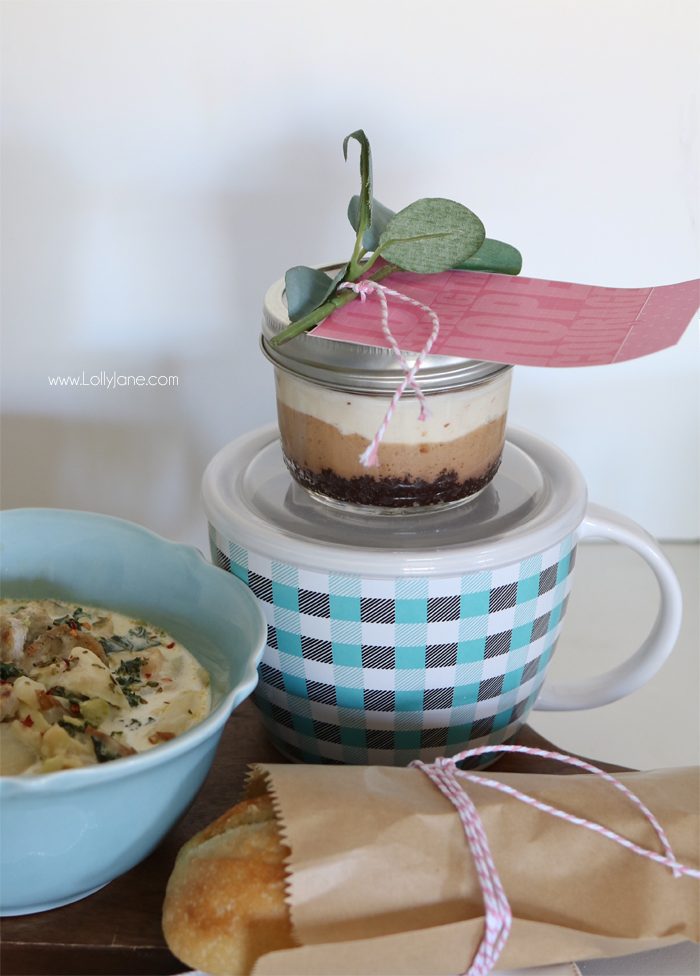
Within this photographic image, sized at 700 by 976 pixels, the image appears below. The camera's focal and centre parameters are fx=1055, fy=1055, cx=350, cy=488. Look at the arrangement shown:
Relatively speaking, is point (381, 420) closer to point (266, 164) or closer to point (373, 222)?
point (373, 222)

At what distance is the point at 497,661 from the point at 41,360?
1.56 feet

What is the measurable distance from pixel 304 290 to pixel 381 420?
0.24 ft

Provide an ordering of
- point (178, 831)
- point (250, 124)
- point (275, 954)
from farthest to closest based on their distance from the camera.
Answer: point (250, 124) < point (178, 831) < point (275, 954)

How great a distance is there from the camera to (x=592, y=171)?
30.5 inches

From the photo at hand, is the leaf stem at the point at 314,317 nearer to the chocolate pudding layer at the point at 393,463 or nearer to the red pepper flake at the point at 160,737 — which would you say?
the chocolate pudding layer at the point at 393,463

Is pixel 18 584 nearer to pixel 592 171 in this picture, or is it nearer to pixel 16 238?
pixel 16 238

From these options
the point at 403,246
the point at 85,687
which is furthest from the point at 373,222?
the point at 85,687

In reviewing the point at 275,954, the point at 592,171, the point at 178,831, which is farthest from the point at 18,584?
the point at 592,171

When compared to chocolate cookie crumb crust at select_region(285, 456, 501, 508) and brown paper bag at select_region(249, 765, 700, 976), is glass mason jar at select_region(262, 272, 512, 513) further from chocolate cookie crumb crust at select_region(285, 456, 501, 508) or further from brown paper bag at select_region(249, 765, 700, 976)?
brown paper bag at select_region(249, 765, 700, 976)

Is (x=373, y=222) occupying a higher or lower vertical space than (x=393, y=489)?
higher

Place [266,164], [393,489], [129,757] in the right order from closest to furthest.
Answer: [129,757] → [393,489] → [266,164]

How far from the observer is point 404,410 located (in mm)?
481

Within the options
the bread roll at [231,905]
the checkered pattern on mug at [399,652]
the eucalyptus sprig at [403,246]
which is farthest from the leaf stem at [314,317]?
the bread roll at [231,905]

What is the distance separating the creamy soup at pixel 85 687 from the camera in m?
0.44
